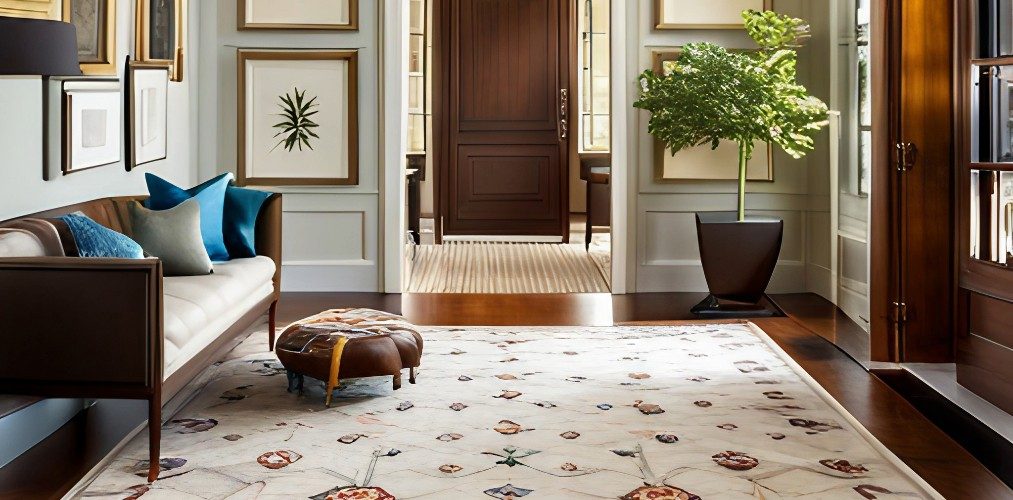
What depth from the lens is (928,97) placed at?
14.6ft

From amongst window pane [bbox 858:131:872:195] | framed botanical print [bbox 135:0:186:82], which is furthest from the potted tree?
framed botanical print [bbox 135:0:186:82]

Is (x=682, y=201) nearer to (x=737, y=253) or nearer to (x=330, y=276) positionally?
(x=737, y=253)

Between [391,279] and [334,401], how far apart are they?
9.33 feet

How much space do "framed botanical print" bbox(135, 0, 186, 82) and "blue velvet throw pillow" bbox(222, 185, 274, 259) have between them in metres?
0.89

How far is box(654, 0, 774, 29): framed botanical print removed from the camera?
6684mm

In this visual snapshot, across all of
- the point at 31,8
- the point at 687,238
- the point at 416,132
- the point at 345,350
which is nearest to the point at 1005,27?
the point at 345,350

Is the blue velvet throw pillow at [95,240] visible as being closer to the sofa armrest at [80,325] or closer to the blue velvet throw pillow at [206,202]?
the sofa armrest at [80,325]

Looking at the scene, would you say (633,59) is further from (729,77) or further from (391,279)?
(391,279)

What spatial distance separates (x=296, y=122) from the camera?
6.74 m

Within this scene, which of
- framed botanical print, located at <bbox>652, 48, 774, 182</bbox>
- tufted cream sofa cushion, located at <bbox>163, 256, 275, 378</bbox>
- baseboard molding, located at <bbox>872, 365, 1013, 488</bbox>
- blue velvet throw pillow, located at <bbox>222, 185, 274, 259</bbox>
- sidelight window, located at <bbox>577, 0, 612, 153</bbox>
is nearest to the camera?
baseboard molding, located at <bbox>872, 365, 1013, 488</bbox>

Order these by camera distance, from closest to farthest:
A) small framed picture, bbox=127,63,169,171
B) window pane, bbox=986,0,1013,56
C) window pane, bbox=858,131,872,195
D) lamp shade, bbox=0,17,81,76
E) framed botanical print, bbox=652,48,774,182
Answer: lamp shade, bbox=0,17,81,76 → window pane, bbox=986,0,1013,56 → small framed picture, bbox=127,63,169,171 → window pane, bbox=858,131,872,195 → framed botanical print, bbox=652,48,774,182

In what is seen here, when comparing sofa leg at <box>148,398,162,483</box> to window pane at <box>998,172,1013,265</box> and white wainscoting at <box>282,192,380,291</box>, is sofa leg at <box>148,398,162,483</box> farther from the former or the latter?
white wainscoting at <box>282,192,380,291</box>

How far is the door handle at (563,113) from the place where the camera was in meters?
10.0

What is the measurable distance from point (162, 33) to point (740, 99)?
309 cm
